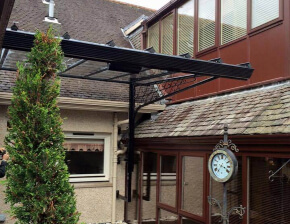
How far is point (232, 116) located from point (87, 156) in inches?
155

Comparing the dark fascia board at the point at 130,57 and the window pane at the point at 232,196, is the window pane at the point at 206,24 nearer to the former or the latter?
the dark fascia board at the point at 130,57

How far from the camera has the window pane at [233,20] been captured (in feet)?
21.4

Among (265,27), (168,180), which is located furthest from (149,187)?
(265,27)

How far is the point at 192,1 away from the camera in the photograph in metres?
8.06

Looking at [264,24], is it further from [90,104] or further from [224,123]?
[90,104]

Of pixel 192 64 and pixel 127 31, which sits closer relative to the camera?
pixel 192 64

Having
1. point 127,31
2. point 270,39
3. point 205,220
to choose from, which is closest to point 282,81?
point 270,39

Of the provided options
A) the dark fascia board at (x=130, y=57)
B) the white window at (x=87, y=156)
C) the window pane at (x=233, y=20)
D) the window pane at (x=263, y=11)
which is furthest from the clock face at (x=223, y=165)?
the white window at (x=87, y=156)

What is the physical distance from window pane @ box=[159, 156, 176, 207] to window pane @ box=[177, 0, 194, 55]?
274cm

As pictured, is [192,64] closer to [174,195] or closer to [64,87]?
[174,195]

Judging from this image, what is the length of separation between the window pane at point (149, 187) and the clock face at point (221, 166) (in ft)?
9.62

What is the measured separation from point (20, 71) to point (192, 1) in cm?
557

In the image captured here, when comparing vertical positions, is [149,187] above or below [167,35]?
below

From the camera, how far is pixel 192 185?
621cm
